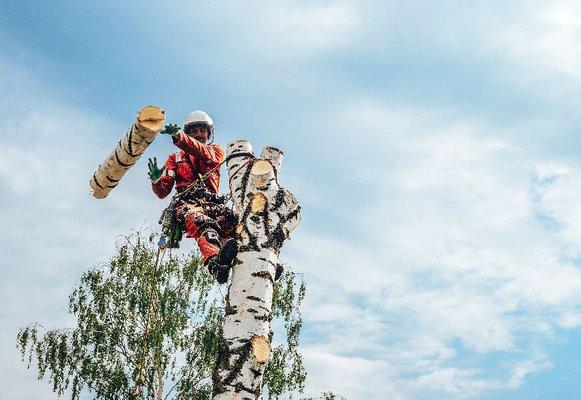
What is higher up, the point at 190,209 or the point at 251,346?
the point at 190,209

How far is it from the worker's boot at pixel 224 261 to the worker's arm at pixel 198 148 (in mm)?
1147

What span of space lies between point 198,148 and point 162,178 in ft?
2.09

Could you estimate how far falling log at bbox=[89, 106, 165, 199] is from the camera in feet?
13.2

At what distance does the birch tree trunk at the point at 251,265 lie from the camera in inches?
125

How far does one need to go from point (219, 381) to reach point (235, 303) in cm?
44

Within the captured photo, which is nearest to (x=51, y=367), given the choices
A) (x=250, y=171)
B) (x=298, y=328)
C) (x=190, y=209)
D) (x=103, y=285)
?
(x=103, y=285)

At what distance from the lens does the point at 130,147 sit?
13.6 ft

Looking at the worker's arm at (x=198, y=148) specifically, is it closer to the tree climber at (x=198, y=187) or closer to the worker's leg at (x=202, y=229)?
the tree climber at (x=198, y=187)

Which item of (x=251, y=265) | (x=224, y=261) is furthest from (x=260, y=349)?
(x=224, y=261)

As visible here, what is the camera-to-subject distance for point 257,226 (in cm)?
361

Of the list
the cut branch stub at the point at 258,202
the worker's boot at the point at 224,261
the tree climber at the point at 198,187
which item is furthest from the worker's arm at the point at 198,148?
the cut branch stub at the point at 258,202

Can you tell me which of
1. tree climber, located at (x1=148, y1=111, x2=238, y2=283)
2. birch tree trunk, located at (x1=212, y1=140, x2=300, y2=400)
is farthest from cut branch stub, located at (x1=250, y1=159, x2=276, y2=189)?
tree climber, located at (x1=148, y1=111, x2=238, y2=283)

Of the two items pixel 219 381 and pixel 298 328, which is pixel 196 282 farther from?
pixel 219 381

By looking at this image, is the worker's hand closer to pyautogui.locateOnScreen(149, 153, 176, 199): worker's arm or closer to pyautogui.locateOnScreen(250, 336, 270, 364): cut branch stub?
A: pyautogui.locateOnScreen(149, 153, 176, 199): worker's arm
